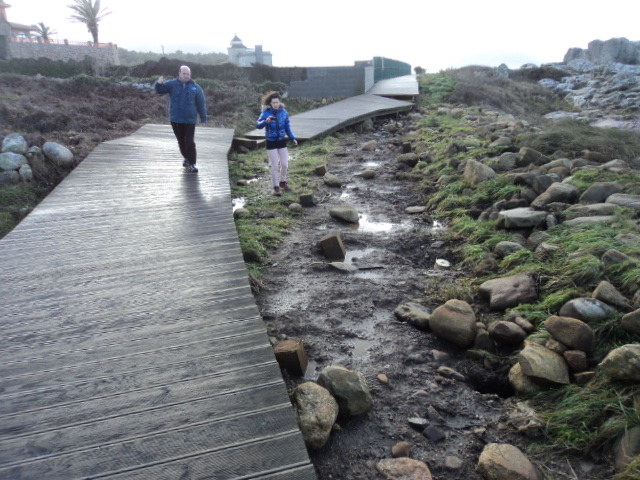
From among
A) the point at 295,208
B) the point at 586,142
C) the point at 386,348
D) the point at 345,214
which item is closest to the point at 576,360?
the point at 386,348

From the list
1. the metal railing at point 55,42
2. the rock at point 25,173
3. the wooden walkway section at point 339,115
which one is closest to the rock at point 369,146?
the wooden walkway section at point 339,115

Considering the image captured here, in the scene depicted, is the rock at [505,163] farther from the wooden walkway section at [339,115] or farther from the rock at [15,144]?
the rock at [15,144]

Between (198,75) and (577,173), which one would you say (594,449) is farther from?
(198,75)

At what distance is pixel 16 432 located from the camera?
7.93ft

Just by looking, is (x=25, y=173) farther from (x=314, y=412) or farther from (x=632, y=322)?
(x=632, y=322)

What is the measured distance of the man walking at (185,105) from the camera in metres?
7.88

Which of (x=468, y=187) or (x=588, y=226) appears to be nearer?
(x=588, y=226)

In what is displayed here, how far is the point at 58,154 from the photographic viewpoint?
9.41 meters

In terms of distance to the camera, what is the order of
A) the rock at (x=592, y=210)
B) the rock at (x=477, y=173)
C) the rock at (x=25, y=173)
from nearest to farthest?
1. the rock at (x=592, y=210)
2. the rock at (x=477, y=173)
3. the rock at (x=25, y=173)

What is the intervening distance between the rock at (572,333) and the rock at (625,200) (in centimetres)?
264

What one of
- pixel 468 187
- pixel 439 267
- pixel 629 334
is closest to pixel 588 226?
pixel 439 267

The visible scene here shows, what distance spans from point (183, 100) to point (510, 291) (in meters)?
6.17

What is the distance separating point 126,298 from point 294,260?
249 centimetres

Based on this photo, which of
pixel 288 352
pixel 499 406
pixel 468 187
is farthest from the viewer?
pixel 468 187
